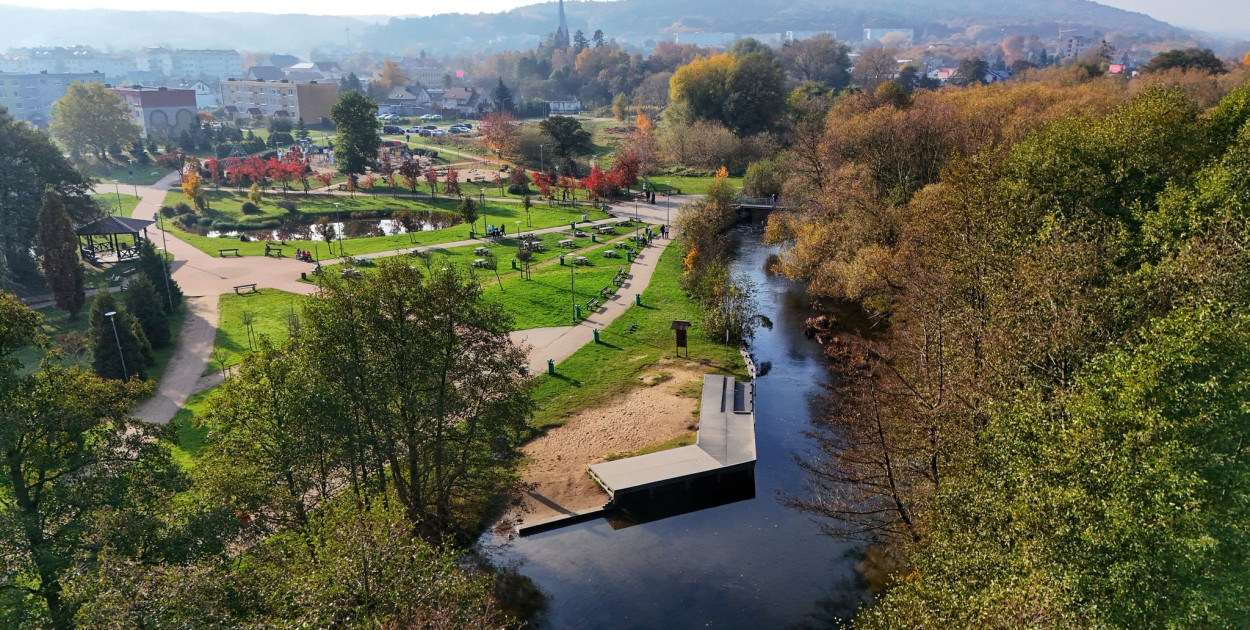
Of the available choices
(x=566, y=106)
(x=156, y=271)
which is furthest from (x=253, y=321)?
(x=566, y=106)

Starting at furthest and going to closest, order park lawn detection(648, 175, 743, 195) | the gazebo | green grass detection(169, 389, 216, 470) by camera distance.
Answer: park lawn detection(648, 175, 743, 195) < the gazebo < green grass detection(169, 389, 216, 470)

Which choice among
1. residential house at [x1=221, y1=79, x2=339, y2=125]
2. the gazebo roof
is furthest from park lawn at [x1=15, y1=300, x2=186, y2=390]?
residential house at [x1=221, y1=79, x2=339, y2=125]

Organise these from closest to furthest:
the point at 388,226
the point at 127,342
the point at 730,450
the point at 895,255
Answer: the point at 730,450 → the point at 127,342 → the point at 895,255 → the point at 388,226

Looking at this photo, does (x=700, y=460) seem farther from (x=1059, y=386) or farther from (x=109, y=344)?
(x=109, y=344)

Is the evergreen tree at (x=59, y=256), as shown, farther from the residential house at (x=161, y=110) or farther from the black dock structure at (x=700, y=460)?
the residential house at (x=161, y=110)

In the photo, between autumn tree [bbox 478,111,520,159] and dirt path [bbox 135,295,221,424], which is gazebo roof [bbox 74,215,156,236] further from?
autumn tree [bbox 478,111,520,159]

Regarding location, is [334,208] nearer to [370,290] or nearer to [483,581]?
[370,290]

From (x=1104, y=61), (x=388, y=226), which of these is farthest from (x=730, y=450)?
(x=1104, y=61)
